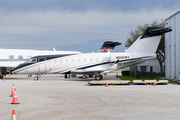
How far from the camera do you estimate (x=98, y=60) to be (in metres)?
27.1

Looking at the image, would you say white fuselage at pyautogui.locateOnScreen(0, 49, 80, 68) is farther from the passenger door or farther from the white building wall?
the white building wall

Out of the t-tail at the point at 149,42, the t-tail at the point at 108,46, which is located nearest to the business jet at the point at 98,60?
the t-tail at the point at 149,42

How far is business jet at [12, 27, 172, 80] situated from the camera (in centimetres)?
2628

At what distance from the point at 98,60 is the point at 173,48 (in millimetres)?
8932

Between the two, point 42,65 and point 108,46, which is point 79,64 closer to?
point 42,65

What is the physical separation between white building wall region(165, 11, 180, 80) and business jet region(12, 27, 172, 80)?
2409 mm

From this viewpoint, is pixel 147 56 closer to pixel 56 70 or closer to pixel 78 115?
pixel 56 70

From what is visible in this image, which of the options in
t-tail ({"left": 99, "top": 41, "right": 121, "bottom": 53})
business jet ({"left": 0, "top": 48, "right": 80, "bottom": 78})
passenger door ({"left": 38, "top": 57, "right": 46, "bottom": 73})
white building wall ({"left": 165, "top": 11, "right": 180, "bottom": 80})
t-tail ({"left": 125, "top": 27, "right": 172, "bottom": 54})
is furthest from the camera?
t-tail ({"left": 99, "top": 41, "right": 121, "bottom": 53})

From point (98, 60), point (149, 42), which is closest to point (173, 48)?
point (149, 42)

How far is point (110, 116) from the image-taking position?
8.28 meters

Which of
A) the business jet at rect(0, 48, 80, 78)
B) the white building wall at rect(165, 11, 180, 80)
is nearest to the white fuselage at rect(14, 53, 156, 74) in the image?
the white building wall at rect(165, 11, 180, 80)

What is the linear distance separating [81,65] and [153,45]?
837cm

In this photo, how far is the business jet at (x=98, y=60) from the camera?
26.3 metres

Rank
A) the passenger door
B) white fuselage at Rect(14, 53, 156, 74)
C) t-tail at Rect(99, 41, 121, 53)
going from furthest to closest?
t-tail at Rect(99, 41, 121, 53)
the passenger door
white fuselage at Rect(14, 53, 156, 74)
